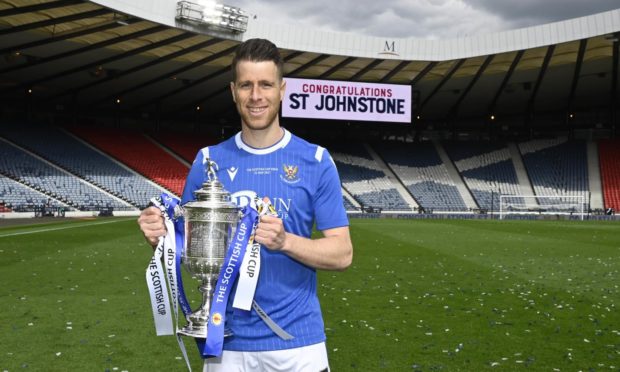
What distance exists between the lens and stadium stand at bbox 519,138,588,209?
4758 cm

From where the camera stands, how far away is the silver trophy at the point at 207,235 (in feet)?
7.91

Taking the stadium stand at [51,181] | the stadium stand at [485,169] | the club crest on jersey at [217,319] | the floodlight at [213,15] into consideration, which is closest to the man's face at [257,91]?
the club crest on jersey at [217,319]

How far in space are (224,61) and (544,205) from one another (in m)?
27.6

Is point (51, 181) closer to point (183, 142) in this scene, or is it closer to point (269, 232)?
point (183, 142)

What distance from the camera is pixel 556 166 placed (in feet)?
165

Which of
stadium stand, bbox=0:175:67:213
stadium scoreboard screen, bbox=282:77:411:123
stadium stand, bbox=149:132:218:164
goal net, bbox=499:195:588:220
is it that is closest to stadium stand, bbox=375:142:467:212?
goal net, bbox=499:195:588:220

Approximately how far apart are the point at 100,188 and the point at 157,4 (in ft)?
48.6

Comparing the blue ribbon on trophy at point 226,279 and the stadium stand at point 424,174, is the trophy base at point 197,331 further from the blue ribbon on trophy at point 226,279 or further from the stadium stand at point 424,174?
the stadium stand at point 424,174

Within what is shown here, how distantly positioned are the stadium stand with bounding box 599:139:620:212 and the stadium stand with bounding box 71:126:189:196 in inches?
1304

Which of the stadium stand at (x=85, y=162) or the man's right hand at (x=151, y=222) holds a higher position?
the stadium stand at (x=85, y=162)

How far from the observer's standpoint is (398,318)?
8227 mm

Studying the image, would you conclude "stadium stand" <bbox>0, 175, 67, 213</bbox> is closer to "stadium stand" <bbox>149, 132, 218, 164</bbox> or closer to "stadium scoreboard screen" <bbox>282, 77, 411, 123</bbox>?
"stadium stand" <bbox>149, 132, 218, 164</bbox>

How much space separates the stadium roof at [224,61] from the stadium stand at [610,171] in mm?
3304

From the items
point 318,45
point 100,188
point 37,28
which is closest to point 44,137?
point 100,188
